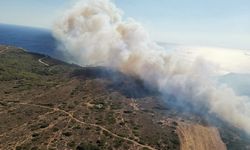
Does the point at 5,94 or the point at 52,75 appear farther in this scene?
the point at 52,75

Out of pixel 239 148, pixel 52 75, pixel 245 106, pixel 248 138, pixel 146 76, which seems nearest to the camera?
pixel 239 148

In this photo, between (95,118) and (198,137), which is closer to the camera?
(198,137)

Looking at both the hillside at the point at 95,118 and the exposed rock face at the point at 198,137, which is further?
the exposed rock face at the point at 198,137

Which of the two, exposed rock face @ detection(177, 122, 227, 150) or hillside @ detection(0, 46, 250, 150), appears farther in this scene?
exposed rock face @ detection(177, 122, 227, 150)

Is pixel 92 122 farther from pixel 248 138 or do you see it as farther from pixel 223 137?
pixel 248 138

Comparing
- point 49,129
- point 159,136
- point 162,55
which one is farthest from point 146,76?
point 49,129
